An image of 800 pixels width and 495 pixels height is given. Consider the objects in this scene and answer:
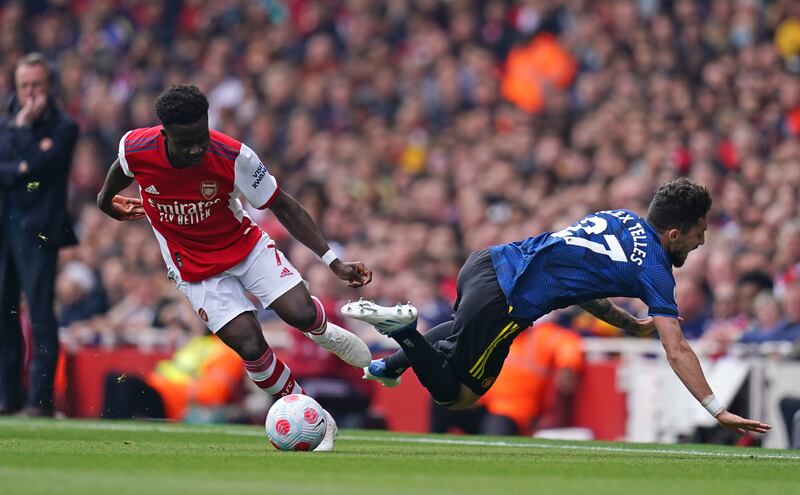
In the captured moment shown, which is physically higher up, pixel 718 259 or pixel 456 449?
pixel 718 259

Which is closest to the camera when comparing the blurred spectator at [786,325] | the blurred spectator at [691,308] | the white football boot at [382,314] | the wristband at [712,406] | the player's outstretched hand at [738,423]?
the player's outstretched hand at [738,423]

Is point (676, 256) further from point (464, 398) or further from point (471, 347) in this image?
point (464, 398)

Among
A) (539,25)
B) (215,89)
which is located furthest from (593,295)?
(215,89)

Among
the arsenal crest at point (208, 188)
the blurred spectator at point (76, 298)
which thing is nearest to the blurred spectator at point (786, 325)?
the arsenal crest at point (208, 188)

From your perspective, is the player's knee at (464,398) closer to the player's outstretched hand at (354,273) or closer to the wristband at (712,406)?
the player's outstretched hand at (354,273)

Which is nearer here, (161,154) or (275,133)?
(161,154)

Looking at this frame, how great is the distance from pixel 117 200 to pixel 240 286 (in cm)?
96

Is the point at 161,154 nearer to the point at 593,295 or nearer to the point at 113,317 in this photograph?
the point at 593,295

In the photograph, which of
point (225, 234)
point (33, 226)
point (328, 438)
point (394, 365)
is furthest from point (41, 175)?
point (328, 438)

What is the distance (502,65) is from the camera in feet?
61.3

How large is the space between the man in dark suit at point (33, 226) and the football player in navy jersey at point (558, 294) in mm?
3453

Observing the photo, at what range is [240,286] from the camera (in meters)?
9.62

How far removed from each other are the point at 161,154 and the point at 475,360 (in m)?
2.28

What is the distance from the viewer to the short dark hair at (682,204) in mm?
8695
